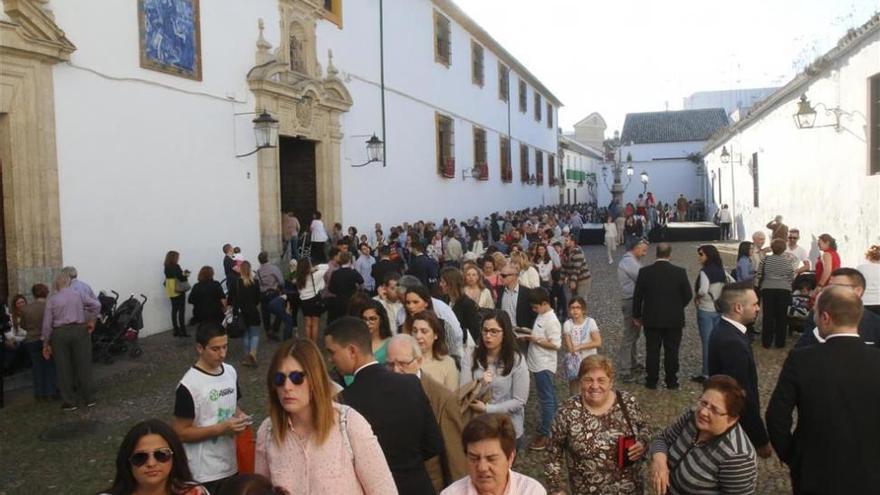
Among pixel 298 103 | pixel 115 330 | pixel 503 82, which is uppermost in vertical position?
pixel 503 82

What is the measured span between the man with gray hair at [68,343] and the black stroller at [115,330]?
152 cm

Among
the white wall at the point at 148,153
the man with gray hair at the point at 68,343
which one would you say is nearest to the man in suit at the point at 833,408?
the man with gray hair at the point at 68,343

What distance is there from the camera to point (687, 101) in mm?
85938

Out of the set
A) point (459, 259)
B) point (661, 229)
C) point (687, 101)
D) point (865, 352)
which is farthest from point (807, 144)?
point (687, 101)

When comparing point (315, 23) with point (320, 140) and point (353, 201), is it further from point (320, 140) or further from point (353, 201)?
point (353, 201)

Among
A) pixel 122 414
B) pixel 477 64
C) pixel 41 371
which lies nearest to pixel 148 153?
pixel 41 371

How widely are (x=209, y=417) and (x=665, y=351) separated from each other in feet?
17.5

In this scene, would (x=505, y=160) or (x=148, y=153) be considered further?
(x=505, y=160)

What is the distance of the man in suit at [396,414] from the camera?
3035mm

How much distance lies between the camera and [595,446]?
3.54 m

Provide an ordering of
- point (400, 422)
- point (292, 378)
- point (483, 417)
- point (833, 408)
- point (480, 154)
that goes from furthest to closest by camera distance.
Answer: point (480, 154) → point (833, 408) → point (400, 422) → point (483, 417) → point (292, 378)

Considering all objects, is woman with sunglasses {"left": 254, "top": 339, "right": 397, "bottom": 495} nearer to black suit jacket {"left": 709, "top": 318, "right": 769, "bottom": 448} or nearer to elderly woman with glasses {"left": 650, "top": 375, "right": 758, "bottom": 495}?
elderly woman with glasses {"left": 650, "top": 375, "right": 758, "bottom": 495}

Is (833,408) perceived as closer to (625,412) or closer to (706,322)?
(625,412)

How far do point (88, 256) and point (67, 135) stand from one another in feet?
5.48
